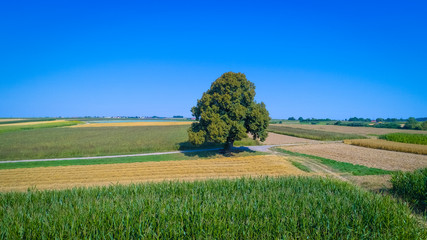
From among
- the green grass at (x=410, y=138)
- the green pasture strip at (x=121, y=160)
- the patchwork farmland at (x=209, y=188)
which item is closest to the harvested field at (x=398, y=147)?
the patchwork farmland at (x=209, y=188)

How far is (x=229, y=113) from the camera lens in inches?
948

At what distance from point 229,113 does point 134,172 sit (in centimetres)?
1247

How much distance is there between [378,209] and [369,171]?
14859 millimetres

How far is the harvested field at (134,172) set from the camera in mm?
15141

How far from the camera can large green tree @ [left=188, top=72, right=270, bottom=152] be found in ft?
76.4

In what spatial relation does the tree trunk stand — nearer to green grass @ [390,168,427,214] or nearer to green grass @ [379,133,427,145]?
green grass @ [390,168,427,214]

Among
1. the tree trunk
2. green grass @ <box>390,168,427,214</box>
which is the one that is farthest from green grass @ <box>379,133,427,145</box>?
the tree trunk

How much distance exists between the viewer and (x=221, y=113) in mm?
24625

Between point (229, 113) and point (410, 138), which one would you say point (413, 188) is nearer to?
point (229, 113)

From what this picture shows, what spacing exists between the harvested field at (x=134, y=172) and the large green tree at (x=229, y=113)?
133 inches

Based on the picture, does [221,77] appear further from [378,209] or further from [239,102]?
[378,209]

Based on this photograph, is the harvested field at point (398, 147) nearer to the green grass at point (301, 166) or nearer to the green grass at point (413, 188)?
the green grass at point (301, 166)

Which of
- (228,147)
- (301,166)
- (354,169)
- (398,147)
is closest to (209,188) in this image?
(301,166)

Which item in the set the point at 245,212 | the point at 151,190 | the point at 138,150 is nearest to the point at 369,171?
the point at 245,212
